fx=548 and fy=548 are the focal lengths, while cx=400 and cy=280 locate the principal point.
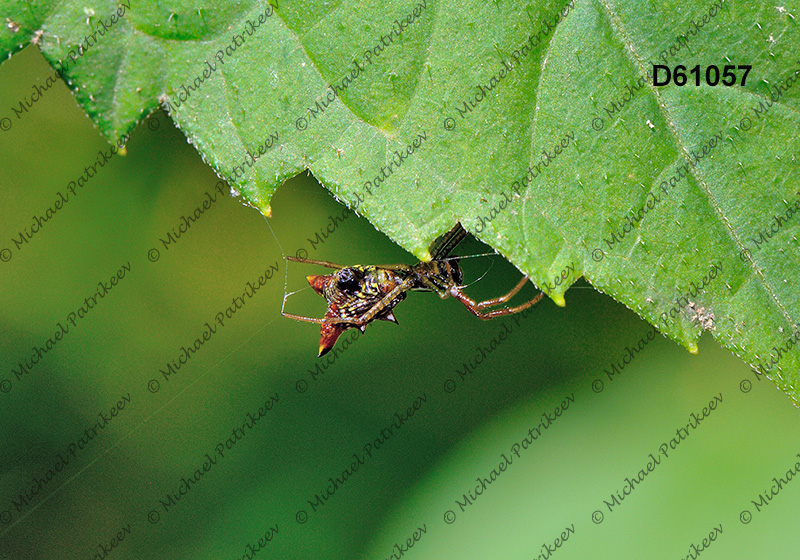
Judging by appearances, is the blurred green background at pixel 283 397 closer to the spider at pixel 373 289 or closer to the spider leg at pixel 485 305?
the spider leg at pixel 485 305

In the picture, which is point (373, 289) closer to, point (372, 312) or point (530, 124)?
point (372, 312)

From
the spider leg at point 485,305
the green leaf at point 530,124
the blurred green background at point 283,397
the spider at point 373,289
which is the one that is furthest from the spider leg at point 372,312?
the green leaf at point 530,124

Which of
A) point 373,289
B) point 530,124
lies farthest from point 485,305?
point 530,124

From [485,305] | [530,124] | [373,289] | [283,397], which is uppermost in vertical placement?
[530,124]

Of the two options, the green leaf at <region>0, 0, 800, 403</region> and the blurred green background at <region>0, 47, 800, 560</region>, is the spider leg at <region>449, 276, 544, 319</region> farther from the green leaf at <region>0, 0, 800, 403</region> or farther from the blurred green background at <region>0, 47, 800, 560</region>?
the green leaf at <region>0, 0, 800, 403</region>

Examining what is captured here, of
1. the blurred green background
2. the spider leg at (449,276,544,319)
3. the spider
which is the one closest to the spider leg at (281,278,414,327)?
the spider
